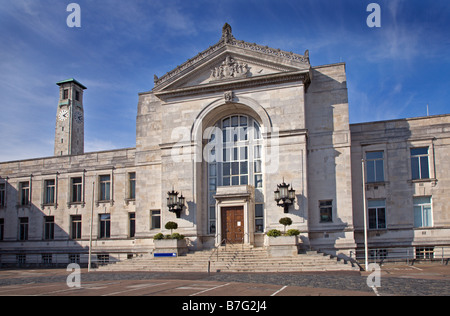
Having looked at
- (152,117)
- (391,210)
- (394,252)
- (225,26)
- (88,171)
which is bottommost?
(394,252)

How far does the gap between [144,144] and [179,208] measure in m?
6.73

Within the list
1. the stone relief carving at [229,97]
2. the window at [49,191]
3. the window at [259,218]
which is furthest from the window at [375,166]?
the window at [49,191]

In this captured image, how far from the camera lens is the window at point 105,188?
3844 centimetres

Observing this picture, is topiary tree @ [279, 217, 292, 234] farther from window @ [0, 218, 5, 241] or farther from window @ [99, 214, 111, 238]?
window @ [0, 218, 5, 241]

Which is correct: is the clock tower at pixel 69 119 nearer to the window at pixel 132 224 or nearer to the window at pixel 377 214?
the window at pixel 132 224

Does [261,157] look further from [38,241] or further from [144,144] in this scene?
[38,241]

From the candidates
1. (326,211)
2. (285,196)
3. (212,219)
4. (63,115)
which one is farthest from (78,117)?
(326,211)

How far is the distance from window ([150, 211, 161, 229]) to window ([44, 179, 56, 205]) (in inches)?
445

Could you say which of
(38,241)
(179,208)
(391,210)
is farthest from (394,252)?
(38,241)

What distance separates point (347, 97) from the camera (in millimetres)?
30547

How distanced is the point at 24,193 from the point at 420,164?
33.0 metres

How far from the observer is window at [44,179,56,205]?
40719 millimetres

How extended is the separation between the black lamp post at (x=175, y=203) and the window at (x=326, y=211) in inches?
363

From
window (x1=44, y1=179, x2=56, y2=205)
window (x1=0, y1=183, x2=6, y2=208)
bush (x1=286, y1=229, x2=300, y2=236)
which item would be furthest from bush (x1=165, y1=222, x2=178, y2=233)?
window (x1=0, y1=183, x2=6, y2=208)
